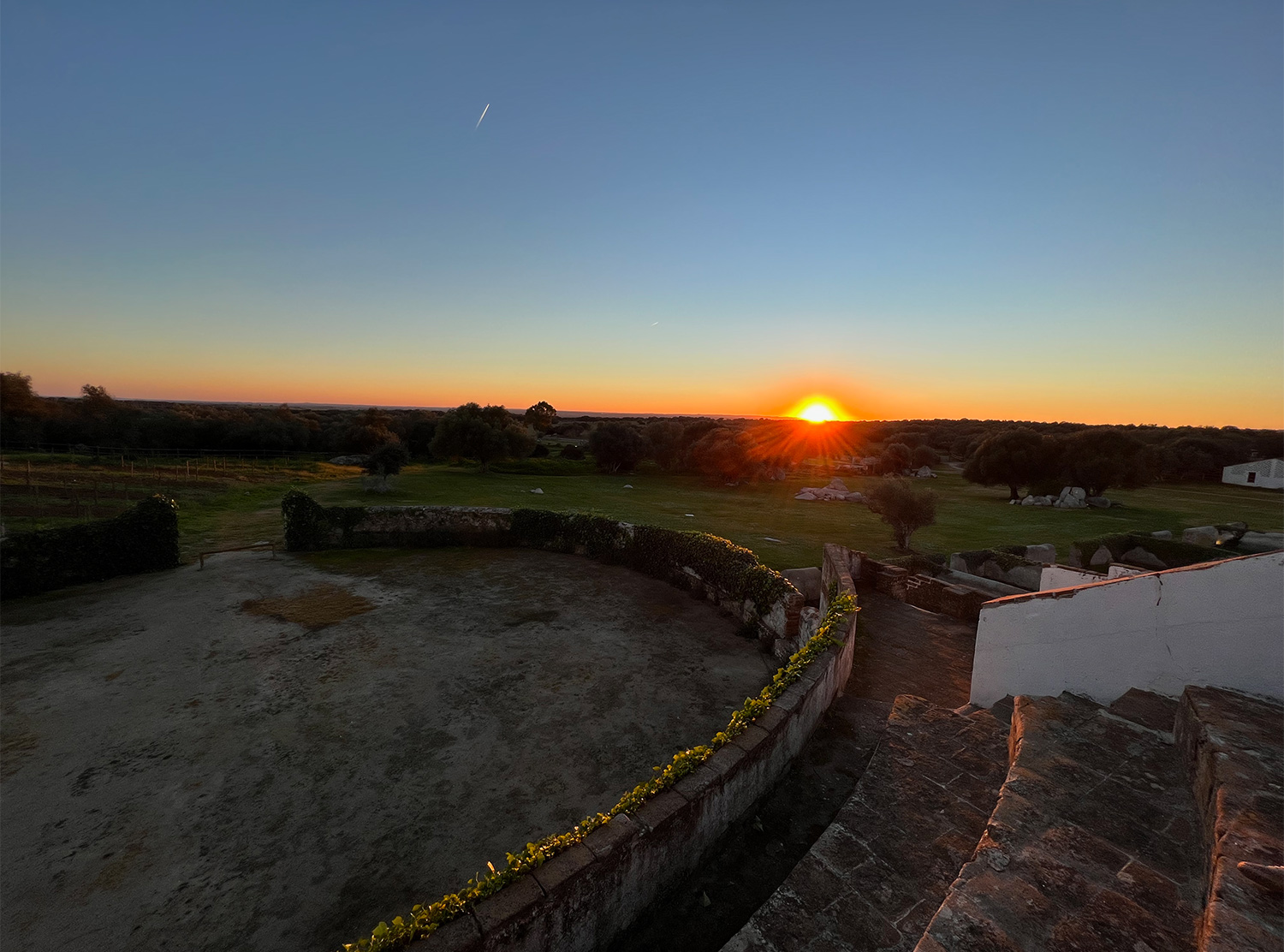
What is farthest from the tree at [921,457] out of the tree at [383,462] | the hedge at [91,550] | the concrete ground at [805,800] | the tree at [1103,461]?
the hedge at [91,550]

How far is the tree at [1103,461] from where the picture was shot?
1571 inches

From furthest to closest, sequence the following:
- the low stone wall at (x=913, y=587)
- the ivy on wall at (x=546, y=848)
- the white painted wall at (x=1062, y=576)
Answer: the low stone wall at (x=913, y=587), the white painted wall at (x=1062, y=576), the ivy on wall at (x=546, y=848)

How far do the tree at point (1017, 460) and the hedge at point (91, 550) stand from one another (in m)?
52.2

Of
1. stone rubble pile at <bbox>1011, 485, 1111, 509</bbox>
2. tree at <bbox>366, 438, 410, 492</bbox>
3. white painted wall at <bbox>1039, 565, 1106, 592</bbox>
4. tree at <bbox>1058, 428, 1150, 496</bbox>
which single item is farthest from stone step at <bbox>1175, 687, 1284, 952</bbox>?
tree at <bbox>1058, 428, 1150, 496</bbox>

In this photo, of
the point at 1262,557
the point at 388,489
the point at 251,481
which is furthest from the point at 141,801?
the point at 251,481

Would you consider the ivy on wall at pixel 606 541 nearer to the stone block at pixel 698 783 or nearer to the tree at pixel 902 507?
the stone block at pixel 698 783

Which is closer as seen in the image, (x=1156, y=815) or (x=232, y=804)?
(x=1156, y=815)

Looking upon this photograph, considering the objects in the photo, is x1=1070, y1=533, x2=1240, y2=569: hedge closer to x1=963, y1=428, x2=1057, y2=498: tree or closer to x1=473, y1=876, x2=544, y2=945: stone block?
x1=963, y1=428, x2=1057, y2=498: tree

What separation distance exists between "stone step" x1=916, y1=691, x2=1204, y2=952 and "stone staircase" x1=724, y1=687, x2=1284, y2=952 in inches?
0.4

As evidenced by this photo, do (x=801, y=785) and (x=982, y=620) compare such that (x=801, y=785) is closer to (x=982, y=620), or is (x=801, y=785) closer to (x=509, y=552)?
(x=982, y=620)

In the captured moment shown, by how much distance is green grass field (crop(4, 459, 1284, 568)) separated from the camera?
23.6 m

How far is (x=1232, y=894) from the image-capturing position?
9.98ft

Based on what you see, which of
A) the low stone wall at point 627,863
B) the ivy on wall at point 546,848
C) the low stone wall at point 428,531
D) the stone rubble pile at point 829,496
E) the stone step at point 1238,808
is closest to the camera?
the stone step at point 1238,808

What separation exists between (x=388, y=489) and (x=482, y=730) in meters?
26.8
